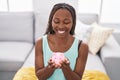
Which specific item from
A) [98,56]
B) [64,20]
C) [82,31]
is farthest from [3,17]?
[64,20]

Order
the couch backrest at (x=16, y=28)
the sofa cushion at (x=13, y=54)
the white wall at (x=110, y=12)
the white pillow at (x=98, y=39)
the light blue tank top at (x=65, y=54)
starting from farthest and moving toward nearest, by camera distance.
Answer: the white wall at (x=110, y=12), the couch backrest at (x=16, y=28), the white pillow at (x=98, y=39), the sofa cushion at (x=13, y=54), the light blue tank top at (x=65, y=54)

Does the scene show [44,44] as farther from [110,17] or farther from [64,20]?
[110,17]

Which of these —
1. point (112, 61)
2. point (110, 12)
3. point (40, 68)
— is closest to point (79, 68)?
point (40, 68)

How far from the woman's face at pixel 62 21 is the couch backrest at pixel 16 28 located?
1539 mm

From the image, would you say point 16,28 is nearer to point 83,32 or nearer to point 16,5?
point 16,5

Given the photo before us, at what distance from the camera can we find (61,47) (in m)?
1.40

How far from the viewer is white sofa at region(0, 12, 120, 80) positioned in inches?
85.6

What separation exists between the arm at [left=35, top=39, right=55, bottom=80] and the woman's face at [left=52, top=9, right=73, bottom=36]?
18 centimetres

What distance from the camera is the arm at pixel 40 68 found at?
1246 millimetres

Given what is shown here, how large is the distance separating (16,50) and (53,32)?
115cm

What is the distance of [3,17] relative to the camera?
285 cm

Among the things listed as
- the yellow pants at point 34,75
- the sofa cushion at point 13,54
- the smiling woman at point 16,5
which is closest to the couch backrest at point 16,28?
the sofa cushion at point 13,54

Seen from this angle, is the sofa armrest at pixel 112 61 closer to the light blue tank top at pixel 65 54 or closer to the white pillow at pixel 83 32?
the white pillow at pixel 83 32

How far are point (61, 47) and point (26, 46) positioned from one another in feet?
4.36
